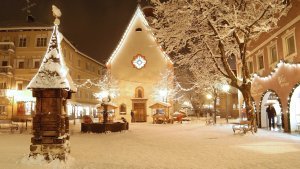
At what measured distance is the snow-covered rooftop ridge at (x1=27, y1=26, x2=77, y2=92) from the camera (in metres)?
10.0

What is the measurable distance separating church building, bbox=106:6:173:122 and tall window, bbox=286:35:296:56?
21537 millimetres

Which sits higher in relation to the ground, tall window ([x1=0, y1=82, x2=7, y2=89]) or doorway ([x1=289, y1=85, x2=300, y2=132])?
tall window ([x1=0, y1=82, x2=7, y2=89])

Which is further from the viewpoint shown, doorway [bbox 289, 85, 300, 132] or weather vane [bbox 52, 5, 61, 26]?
doorway [bbox 289, 85, 300, 132]

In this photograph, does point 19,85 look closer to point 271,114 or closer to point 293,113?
point 271,114

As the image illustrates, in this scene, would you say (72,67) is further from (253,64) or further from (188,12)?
(188,12)

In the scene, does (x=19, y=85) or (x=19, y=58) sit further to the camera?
(x=19, y=58)

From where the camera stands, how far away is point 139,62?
42.1m

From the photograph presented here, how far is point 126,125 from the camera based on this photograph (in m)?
24.4

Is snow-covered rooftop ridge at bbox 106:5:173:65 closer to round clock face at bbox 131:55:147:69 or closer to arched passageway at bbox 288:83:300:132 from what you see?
round clock face at bbox 131:55:147:69

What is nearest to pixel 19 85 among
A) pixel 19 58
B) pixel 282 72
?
pixel 19 58

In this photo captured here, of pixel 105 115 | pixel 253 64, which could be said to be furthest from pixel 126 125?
pixel 253 64

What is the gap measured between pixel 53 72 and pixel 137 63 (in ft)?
104

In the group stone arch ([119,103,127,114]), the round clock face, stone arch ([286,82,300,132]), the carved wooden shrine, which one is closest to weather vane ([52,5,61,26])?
the carved wooden shrine

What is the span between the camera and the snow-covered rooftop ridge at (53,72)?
10.0m
